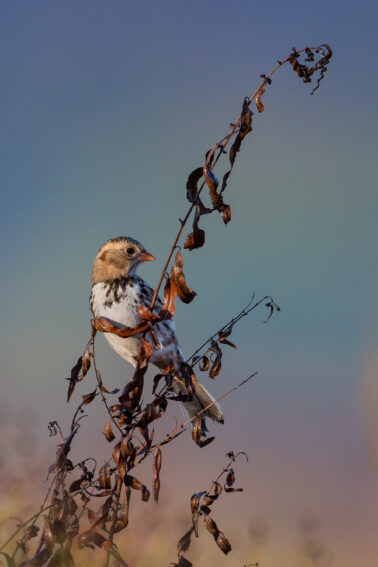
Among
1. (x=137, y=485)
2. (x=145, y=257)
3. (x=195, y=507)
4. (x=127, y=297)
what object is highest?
(x=145, y=257)

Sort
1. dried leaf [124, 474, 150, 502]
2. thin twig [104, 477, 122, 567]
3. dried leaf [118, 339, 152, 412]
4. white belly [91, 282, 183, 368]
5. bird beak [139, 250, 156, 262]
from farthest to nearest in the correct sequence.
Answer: bird beak [139, 250, 156, 262], white belly [91, 282, 183, 368], dried leaf [118, 339, 152, 412], dried leaf [124, 474, 150, 502], thin twig [104, 477, 122, 567]

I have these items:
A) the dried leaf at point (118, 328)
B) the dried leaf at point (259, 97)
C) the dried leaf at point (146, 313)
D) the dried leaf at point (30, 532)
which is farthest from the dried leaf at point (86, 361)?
the dried leaf at point (259, 97)

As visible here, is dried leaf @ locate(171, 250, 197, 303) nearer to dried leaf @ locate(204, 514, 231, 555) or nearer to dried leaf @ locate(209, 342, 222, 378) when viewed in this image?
dried leaf @ locate(209, 342, 222, 378)

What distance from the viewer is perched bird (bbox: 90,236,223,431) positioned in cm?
382

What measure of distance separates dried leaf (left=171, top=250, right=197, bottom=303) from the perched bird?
6.00 feet

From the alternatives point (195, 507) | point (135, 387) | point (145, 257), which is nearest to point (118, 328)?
point (135, 387)

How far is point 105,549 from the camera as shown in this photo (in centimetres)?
177

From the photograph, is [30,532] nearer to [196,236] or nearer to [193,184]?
[196,236]

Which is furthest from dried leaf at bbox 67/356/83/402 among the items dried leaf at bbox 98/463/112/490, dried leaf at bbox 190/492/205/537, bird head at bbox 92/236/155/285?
bird head at bbox 92/236/155/285

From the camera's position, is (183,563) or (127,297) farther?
(127,297)

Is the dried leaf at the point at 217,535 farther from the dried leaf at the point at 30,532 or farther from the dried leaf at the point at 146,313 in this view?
the dried leaf at the point at 146,313

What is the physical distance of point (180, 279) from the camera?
1.93 meters

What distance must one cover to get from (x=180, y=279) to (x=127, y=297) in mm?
1989

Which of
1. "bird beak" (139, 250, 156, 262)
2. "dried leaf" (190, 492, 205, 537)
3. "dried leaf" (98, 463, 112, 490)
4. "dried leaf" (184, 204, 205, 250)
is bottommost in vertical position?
"dried leaf" (190, 492, 205, 537)
